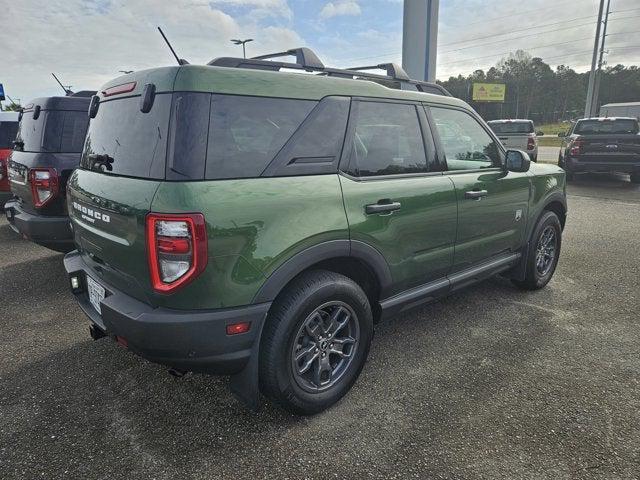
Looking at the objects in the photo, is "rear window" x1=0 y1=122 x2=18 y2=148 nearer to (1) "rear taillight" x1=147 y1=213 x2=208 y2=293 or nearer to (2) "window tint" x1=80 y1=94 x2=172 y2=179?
(2) "window tint" x1=80 y1=94 x2=172 y2=179

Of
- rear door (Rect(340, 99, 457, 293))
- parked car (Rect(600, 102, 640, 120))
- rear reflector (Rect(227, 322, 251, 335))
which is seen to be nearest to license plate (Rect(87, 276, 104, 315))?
rear reflector (Rect(227, 322, 251, 335))

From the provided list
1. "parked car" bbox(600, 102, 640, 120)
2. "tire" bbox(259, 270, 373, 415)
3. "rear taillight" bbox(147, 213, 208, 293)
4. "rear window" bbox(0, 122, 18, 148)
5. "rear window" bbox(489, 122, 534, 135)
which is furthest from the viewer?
"parked car" bbox(600, 102, 640, 120)

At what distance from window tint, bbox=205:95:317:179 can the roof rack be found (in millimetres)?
375

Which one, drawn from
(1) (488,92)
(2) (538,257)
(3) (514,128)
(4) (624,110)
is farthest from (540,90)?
(2) (538,257)

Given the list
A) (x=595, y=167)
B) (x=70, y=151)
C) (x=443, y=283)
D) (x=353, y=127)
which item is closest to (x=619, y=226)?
(x=595, y=167)

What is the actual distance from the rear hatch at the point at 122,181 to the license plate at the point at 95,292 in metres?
0.06

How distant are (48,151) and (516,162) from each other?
181 inches

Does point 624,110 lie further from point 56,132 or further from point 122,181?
point 122,181

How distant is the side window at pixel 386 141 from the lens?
103 inches

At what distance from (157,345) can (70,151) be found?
11.8ft

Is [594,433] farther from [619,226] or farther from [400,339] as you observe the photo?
[619,226]

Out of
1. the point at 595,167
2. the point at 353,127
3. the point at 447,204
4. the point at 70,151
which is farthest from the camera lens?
the point at 595,167

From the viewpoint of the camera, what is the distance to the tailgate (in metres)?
2.02

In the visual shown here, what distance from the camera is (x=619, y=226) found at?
7.11m
